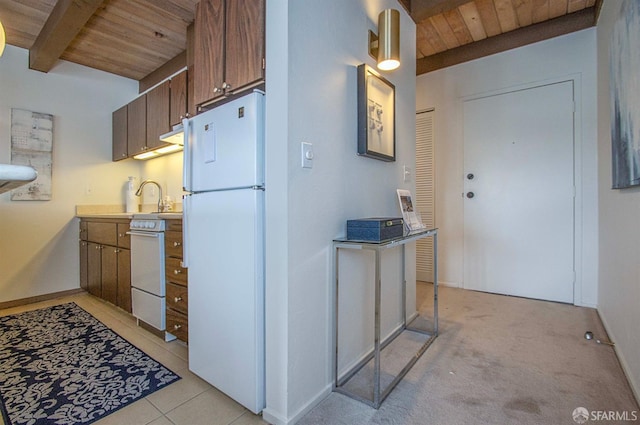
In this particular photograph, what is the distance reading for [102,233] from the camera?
3.00 meters

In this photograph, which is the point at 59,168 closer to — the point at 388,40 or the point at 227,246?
the point at 227,246

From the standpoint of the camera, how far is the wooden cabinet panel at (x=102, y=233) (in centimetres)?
282

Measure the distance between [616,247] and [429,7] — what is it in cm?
221

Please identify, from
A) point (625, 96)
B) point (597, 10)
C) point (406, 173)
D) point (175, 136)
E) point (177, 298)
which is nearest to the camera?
point (625, 96)

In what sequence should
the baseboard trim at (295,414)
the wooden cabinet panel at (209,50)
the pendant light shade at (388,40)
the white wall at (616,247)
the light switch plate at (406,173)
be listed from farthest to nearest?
the light switch plate at (406,173) → the pendant light shade at (388,40) → the wooden cabinet panel at (209,50) → the white wall at (616,247) → the baseboard trim at (295,414)

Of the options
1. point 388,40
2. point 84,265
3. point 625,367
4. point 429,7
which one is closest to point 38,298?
point 84,265

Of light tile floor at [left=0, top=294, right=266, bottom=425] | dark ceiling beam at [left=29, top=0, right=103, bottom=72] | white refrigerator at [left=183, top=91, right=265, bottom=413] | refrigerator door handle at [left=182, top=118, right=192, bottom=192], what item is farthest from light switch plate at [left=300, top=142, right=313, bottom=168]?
dark ceiling beam at [left=29, top=0, right=103, bottom=72]

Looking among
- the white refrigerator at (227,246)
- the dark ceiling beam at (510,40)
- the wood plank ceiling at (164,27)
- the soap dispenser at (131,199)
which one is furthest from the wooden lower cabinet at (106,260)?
the dark ceiling beam at (510,40)

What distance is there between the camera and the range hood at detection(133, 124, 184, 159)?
2622 mm

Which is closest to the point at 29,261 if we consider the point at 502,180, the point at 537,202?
the point at 502,180

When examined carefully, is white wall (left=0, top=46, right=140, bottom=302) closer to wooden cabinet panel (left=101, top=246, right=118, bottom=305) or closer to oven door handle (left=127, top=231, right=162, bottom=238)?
wooden cabinet panel (left=101, top=246, right=118, bottom=305)

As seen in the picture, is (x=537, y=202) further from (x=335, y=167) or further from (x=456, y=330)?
(x=335, y=167)

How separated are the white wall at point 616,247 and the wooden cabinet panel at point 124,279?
3324mm

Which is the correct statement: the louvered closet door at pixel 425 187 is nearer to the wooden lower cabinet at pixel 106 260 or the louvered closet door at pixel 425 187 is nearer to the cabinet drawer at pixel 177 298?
the cabinet drawer at pixel 177 298
